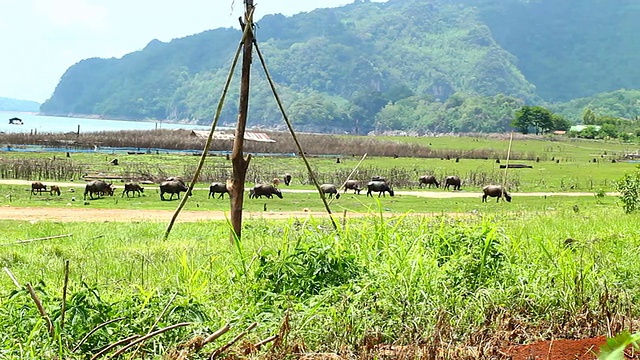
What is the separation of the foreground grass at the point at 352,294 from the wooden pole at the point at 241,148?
5.53 ft

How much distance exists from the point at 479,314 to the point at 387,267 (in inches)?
36.5

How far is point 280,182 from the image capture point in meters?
47.8

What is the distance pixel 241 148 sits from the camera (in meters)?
10.2

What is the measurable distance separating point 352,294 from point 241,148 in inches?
189

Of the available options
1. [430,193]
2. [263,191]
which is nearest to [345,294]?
[263,191]

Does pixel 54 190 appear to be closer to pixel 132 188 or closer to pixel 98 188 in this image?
pixel 98 188

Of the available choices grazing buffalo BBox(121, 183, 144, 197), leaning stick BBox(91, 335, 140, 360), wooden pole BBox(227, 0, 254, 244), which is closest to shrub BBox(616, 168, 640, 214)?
wooden pole BBox(227, 0, 254, 244)

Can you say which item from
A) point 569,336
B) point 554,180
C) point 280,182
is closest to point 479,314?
point 569,336

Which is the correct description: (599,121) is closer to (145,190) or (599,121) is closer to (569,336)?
(145,190)

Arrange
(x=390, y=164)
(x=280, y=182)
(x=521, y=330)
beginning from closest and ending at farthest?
(x=521, y=330)
(x=280, y=182)
(x=390, y=164)

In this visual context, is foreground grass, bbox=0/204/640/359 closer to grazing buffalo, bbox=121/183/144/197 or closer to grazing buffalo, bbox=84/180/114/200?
grazing buffalo, bbox=84/180/114/200

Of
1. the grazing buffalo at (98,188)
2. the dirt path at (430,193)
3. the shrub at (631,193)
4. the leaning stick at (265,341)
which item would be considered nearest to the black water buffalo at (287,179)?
the dirt path at (430,193)

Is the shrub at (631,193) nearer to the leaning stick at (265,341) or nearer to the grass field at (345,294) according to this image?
the grass field at (345,294)

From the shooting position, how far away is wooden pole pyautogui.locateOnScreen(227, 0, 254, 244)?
9945 mm
